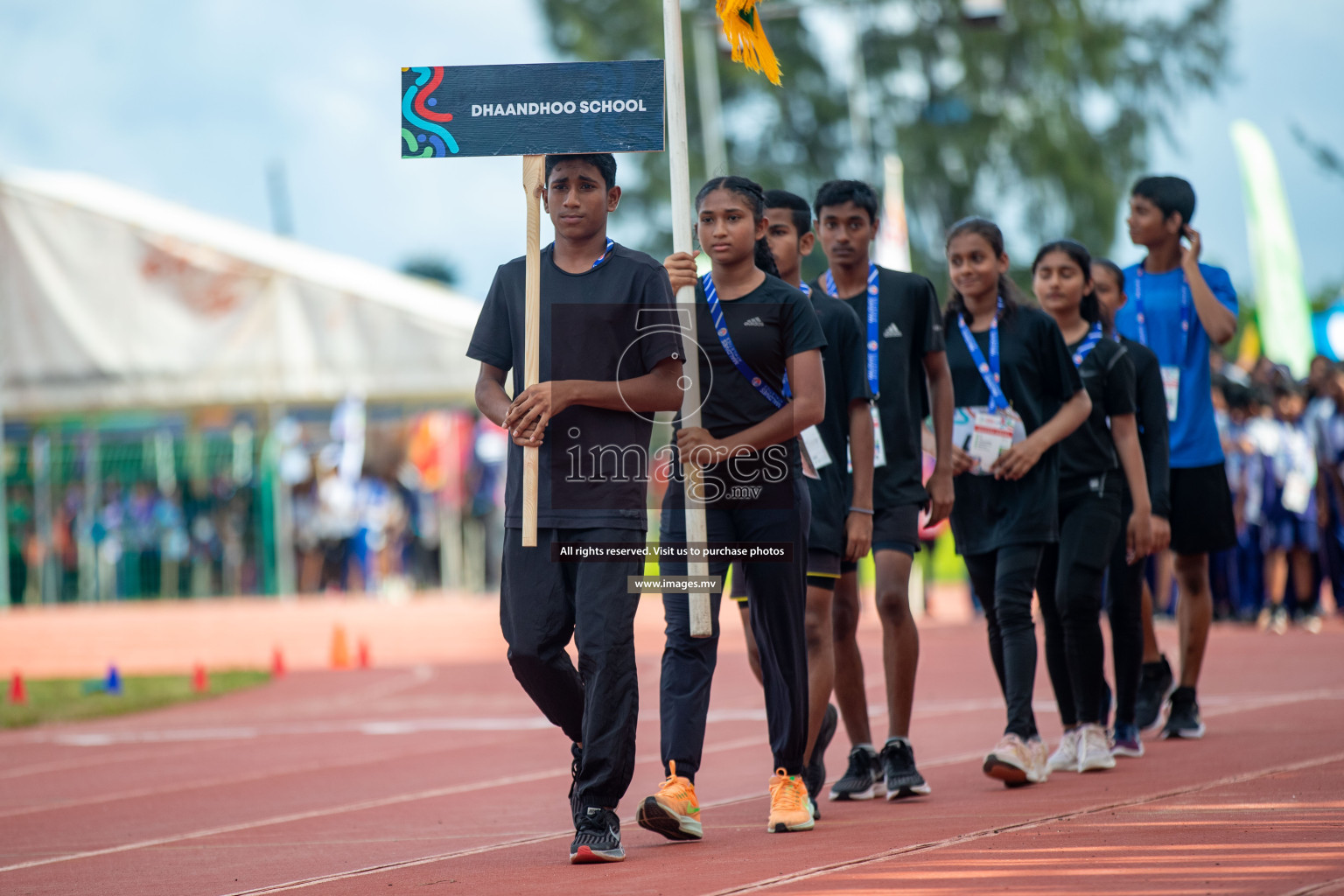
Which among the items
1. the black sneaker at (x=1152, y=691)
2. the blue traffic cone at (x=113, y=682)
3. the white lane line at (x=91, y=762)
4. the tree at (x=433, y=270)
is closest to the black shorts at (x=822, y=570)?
the black sneaker at (x=1152, y=691)

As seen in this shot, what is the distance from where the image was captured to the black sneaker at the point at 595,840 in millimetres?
5328

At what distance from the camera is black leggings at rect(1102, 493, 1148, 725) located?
25.0 ft

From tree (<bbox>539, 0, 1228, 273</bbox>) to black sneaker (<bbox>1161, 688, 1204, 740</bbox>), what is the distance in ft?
94.3

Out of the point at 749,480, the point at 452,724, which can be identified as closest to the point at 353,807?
the point at 749,480

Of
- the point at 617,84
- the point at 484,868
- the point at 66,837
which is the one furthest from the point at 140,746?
the point at 617,84

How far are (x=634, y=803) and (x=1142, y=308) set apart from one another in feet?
12.4

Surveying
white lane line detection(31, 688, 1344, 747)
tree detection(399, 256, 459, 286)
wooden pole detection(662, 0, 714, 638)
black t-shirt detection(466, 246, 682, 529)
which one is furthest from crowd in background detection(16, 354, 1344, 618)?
tree detection(399, 256, 459, 286)

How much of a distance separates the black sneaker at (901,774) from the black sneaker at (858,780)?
11 centimetres

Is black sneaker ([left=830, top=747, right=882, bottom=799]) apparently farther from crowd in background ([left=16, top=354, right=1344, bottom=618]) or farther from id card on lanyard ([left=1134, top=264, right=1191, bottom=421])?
crowd in background ([left=16, top=354, right=1344, bottom=618])

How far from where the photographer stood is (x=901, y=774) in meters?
6.52

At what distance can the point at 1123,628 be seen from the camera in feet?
25.6

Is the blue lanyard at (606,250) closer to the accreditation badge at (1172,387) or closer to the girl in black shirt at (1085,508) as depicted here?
the girl in black shirt at (1085,508)

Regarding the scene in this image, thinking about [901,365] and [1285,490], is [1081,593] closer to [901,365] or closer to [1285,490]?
[901,365]

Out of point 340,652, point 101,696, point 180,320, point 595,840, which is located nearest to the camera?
point 595,840
